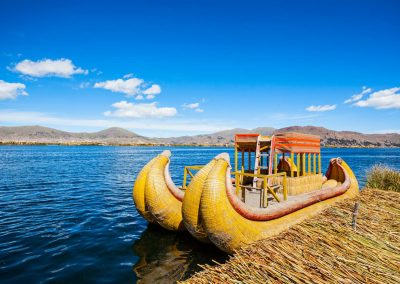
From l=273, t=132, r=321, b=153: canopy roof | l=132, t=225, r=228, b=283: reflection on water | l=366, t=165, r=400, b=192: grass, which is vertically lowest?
l=132, t=225, r=228, b=283: reflection on water

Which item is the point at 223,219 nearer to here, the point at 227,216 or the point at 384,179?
the point at 227,216

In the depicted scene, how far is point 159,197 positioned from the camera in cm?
1102

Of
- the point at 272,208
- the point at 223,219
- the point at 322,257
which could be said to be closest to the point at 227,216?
the point at 223,219

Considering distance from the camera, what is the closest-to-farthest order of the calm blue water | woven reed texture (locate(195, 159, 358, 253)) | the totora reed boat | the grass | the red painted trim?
woven reed texture (locate(195, 159, 358, 253))
the totora reed boat
the red painted trim
the calm blue water
the grass

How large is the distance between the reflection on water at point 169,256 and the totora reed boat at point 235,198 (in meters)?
0.71

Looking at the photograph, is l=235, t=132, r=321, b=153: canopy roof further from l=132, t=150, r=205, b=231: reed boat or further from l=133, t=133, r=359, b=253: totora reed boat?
l=132, t=150, r=205, b=231: reed boat

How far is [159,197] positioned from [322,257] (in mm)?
6469

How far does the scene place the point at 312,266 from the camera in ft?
19.2

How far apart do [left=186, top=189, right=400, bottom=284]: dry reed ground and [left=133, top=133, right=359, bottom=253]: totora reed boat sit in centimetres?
142

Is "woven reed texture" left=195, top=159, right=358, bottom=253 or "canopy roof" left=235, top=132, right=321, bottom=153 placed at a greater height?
"canopy roof" left=235, top=132, right=321, bottom=153

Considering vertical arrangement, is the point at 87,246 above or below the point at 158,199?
below

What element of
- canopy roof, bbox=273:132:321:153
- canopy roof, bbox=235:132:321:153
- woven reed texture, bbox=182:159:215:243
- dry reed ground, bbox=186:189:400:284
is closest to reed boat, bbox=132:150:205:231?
woven reed texture, bbox=182:159:215:243

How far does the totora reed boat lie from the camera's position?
8.43 meters

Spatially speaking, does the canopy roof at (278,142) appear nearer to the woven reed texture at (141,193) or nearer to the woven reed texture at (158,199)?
the woven reed texture at (158,199)
